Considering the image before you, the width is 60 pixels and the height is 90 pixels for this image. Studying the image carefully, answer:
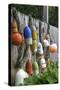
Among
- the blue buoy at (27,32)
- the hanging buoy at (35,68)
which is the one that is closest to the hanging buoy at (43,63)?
the hanging buoy at (35,68)

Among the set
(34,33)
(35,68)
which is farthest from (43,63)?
(34,33)

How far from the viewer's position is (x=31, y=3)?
4.73 ft

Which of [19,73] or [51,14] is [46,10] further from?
[19,73]

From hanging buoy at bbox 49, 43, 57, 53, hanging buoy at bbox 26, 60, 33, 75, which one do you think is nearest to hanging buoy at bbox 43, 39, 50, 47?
hanging buoy at bbox 49, 43, 57, 53

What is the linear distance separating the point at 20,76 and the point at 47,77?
141mm

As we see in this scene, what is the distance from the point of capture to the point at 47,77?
4.75 feet

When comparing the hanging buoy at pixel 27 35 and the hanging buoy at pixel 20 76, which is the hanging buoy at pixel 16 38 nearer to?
the hanging buoy at pixel 27 35

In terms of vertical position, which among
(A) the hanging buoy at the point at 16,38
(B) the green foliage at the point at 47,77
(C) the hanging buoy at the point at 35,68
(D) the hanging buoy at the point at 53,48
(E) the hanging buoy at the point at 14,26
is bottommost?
(B) the green foliage at the point at 47,77

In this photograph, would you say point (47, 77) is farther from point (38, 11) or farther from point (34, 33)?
point (38, 11)

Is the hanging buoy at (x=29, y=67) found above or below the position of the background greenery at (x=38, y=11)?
below

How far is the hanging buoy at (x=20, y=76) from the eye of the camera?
140 cm

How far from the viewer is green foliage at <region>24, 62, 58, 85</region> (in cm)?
142

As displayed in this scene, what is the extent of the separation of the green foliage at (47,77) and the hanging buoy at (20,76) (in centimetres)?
2

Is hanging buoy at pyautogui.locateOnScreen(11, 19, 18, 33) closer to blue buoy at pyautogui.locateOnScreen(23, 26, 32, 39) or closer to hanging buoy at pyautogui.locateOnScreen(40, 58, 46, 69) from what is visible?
blue buoy at pyautogui.locateOnScreen(23, 26, 32, 39)
